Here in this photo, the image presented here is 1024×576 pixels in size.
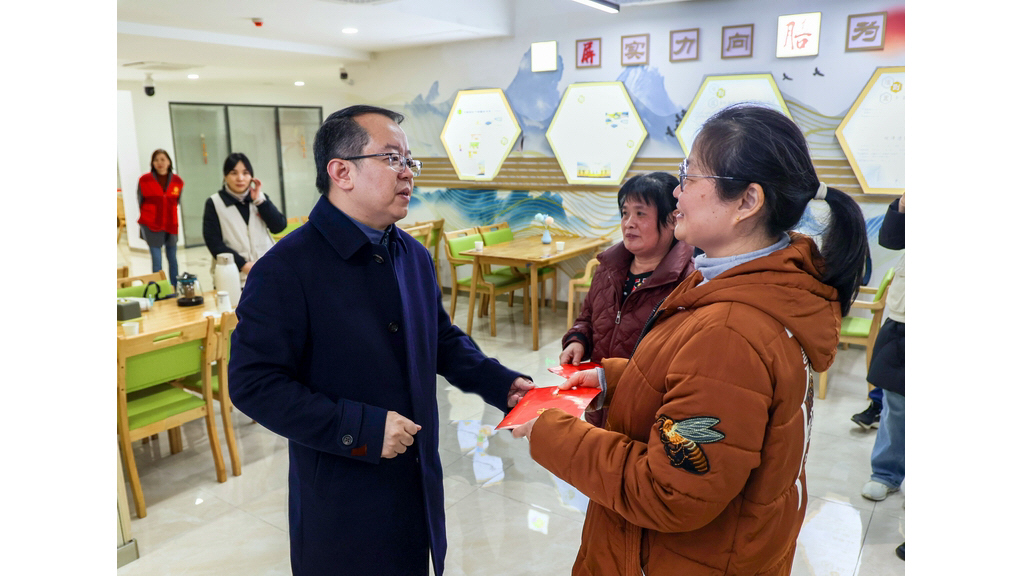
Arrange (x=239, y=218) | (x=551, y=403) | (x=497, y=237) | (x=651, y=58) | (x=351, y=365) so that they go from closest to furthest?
(x=551, y=403) < (x=351, y=365) < (x=239, y=218) < (x=651, y=58) < (x=497, y=237)

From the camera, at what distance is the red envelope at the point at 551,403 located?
4.10ft

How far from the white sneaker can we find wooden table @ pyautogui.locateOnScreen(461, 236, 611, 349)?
290 centimetres

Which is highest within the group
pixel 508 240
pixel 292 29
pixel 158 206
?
pixel 292 29

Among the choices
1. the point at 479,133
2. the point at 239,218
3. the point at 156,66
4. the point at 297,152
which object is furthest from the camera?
the point at 297,152

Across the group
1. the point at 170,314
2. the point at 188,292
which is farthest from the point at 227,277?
the point at 170,314

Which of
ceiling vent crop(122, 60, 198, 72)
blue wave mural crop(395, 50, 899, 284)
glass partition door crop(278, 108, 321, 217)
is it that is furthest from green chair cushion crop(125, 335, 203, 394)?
glass partition door crop(278, 108, 321, 217)

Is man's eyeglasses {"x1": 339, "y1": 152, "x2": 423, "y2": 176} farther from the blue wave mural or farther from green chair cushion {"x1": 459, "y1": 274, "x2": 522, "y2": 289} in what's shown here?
the blue wave mural

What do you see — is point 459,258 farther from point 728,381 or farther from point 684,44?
point 728,381

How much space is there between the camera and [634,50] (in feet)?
20.0

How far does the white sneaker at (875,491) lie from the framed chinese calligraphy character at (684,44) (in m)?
4.06

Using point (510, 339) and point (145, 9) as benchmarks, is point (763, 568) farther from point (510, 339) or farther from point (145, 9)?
point (145, 9)

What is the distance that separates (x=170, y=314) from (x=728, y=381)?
323 cm

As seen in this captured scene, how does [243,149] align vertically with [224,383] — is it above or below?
above

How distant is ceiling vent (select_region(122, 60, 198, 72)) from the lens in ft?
24.9
